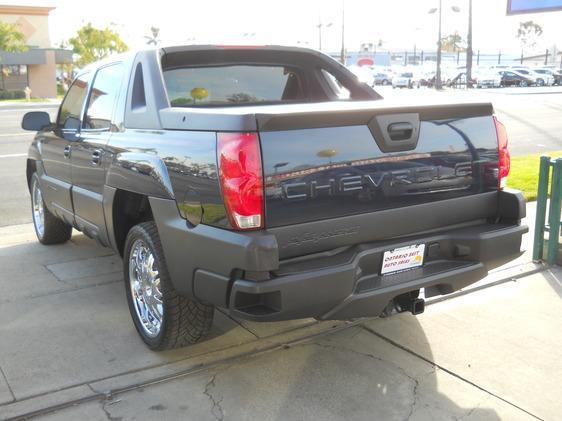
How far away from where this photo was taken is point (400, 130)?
331 centimetres

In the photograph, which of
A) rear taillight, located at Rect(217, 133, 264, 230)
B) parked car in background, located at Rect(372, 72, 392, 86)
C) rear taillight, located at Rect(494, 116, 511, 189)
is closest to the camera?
rear taillight, located at Rect(217, 133, 264, 230)

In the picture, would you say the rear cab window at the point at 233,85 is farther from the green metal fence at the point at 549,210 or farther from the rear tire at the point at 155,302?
the green metal fence at the point at 549,210

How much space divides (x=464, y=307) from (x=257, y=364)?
1.76 metres

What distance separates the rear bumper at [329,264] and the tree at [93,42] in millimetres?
61414

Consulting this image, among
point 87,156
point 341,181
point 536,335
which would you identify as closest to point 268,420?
point 341,181

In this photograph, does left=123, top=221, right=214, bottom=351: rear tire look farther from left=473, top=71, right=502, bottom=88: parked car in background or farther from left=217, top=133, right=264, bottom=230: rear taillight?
left=473, top=71, right=502, bottom=88: parked car in background

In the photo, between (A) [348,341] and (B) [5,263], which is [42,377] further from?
(B) [5,263]

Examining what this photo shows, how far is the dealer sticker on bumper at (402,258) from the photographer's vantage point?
131 inches

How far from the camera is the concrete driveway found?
325 centimetres

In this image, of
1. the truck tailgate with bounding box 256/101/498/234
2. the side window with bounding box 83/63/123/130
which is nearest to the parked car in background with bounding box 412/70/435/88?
the side window with bounding box 83/63/123/130

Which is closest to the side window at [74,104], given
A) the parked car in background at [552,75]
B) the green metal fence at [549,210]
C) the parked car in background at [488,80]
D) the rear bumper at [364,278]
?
the rear bumper at [364,278]

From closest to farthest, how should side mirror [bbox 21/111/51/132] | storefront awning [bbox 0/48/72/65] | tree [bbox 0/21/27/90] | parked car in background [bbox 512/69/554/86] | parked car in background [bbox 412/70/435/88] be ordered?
side mirror [bbox 21/111/51/132], tree [bbox 0/21/27/90], storefront awning [bbox 0/48/72/65], parked car in background [bbox 512/69/554/86], parked car in background [bbox 412/70/435/88]

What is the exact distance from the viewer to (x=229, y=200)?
9.72ft

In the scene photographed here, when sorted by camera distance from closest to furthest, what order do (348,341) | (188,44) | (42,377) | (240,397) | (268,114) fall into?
(268,114), (240,397), (42,377), (348,341), (188,44)
